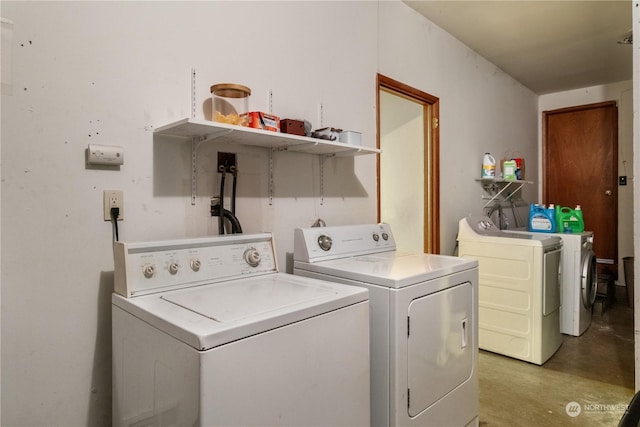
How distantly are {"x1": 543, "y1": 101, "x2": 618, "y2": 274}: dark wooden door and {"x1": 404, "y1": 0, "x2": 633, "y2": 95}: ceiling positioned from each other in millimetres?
514

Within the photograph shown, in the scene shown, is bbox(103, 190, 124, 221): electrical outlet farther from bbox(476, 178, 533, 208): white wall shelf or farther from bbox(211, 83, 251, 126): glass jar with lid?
bbox(476, 178, 533, 208): white wall shelf

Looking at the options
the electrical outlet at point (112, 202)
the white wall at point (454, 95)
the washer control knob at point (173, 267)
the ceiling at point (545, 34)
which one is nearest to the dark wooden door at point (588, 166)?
the ceiling at point (545, 34)

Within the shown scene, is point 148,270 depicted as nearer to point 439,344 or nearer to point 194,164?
→ point 194,164

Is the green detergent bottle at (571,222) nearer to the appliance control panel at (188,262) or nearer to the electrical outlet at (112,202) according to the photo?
the appliance control panel at (188,262)

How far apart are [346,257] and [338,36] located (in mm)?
1275

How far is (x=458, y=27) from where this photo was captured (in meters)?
3.11

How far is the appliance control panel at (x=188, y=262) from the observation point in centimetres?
126

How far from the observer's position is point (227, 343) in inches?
36.8

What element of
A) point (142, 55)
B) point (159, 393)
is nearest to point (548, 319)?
point (159, 393)

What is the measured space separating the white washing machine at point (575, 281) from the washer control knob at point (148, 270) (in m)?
3.16

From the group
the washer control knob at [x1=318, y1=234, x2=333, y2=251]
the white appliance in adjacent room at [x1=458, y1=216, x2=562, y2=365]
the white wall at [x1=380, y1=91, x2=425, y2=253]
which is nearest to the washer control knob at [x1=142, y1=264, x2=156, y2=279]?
the washer control knob at [x1=318, y1=234, x2=333, y2=251]

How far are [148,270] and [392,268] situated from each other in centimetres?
93

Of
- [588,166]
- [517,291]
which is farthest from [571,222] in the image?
[588,166]

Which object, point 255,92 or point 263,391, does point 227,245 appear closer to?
point 263,391
